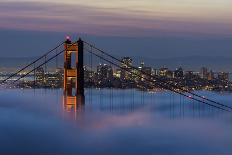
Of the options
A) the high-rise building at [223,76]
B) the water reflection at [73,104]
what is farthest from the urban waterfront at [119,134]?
the high-rise building at [223,76]

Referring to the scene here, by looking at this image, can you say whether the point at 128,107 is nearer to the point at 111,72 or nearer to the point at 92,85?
A: the point at 92,85

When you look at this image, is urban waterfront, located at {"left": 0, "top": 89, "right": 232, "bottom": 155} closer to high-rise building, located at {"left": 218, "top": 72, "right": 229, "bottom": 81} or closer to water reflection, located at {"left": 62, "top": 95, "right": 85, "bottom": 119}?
water reflection, located at {"left": 62, "top": 95, "right": 85, "bottom": 119}

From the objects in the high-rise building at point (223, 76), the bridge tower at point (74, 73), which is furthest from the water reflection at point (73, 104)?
Answer: the high-rise building at point (223, 76)

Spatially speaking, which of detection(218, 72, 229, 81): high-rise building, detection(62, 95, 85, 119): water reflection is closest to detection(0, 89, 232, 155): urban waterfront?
detection(62, 95, 85, 119): water reflection

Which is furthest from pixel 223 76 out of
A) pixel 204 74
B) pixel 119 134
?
pixel 119 134

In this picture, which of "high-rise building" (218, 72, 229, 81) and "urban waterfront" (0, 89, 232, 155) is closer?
"urban waterfront" (0, 89, 232, 155)

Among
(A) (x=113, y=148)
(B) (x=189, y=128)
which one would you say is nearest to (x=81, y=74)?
(B) (x=189, y=128)

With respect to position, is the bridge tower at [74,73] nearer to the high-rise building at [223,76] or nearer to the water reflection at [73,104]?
the water reflection at [73,104]

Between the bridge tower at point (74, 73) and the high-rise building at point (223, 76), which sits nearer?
the bridge tower at point (74, 73)

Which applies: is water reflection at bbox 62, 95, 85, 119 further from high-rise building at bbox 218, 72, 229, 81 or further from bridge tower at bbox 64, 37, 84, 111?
high-rise building at bbox 218, 72, 229, 81
